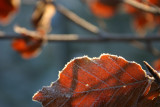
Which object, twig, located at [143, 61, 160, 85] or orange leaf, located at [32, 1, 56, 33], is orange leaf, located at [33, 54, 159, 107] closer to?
twig, located at [143, 61, 160, 85]

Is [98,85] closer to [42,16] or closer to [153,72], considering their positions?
[153,72]

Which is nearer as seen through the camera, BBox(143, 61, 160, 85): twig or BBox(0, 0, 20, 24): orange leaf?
BBox(143, 61, 160, 85): twig

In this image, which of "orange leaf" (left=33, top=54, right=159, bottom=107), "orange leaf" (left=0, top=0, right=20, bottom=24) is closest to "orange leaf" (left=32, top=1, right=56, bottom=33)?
"orange leaf" (left=0, top=0, right=20, bottom=24)

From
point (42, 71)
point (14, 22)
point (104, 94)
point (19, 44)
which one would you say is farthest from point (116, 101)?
point (14, 22)

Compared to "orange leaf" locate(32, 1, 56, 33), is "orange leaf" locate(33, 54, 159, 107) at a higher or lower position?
lower

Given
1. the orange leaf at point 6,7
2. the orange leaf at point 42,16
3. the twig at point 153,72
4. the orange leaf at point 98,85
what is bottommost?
the twig at point 153,72

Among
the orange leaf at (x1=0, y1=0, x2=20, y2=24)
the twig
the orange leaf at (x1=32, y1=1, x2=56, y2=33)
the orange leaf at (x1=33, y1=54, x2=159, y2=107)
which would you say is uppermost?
the orange leaf at (x1=0, y1=0, x2=20, y2=24)

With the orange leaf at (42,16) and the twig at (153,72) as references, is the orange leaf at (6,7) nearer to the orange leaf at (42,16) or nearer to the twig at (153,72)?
the orange leaf at (42,16)

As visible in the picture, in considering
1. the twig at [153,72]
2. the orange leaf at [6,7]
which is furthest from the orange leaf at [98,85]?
the orange leaf at [6,7]
